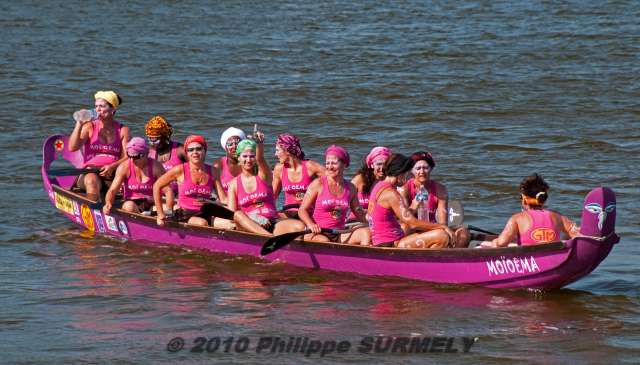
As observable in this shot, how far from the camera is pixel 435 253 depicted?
39.7ft

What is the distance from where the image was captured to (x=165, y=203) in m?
15.0

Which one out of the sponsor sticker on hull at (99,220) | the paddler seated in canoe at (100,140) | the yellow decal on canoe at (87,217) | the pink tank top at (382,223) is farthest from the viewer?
the paddler seated in canoe at (100,140)

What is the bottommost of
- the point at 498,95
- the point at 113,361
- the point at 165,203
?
the point at 113,361

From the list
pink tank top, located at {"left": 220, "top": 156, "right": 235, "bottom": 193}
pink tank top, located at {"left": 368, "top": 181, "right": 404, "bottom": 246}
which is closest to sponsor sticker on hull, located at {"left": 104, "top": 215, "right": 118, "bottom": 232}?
pink tank top, located at {"left": 220, "top": 156, "right": 235, "bottom": 193}

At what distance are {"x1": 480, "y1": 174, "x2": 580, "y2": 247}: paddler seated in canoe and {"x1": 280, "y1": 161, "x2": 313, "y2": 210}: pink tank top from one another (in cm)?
313

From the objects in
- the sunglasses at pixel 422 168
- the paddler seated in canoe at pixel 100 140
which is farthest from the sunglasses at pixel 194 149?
the sunglasses at pixel 422 168

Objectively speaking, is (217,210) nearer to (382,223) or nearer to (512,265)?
(382,223)

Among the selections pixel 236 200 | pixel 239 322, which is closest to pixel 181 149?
pixel 236 200

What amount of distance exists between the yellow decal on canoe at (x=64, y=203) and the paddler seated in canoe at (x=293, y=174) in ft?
10.7

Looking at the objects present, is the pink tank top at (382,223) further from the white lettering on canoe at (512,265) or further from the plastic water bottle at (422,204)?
the white lettering on canoe at (512,265)

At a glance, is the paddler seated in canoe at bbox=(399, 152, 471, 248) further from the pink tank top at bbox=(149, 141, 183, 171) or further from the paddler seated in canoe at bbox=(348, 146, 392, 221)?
the pink tank top at bbox=(149, 141, 183, 171)

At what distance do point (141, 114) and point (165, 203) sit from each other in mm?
9276

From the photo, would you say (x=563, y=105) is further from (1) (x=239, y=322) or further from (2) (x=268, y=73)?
(1) (x=239, y=322)

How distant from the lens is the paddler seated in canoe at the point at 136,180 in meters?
14.8
